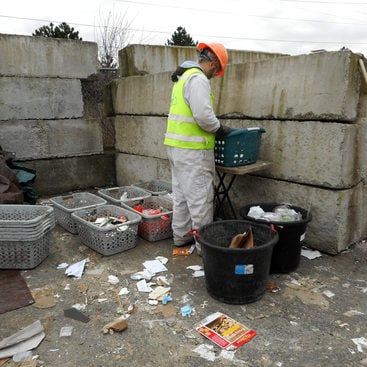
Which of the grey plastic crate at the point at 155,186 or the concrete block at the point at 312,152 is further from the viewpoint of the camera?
the grey plastic crate at the point at 155,186

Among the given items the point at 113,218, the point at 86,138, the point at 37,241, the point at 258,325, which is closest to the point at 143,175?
the point at 86,138

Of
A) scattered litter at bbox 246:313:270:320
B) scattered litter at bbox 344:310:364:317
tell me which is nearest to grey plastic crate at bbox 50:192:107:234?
scattered litter at bbox 246:313:270:320

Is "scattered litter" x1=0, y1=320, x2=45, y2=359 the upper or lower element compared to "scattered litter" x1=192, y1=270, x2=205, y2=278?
lower

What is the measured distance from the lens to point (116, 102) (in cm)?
632

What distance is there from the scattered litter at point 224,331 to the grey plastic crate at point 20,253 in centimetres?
181

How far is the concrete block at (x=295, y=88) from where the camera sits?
330cm

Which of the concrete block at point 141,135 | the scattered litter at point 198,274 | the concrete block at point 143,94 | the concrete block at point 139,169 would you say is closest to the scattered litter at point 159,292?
the scattered litter at point 198,274

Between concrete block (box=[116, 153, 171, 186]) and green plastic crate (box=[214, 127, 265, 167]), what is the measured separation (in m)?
1.75

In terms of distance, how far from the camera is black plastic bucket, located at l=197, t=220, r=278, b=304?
2.75 metres

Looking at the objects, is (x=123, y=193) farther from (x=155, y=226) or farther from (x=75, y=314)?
(x=75, y=314)

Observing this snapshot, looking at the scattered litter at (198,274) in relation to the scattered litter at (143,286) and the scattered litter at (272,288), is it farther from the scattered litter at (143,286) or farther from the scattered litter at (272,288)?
the scattered litter at (272,288)

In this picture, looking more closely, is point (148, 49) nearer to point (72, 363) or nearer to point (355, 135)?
point (355, 135)

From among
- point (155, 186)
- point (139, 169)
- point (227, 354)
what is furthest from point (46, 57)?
point (227, 354)

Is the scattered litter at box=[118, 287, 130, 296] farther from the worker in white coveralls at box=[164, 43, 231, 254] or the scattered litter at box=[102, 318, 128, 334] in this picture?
the worker in white coveralls at box=[164, 43, 231, 254]
